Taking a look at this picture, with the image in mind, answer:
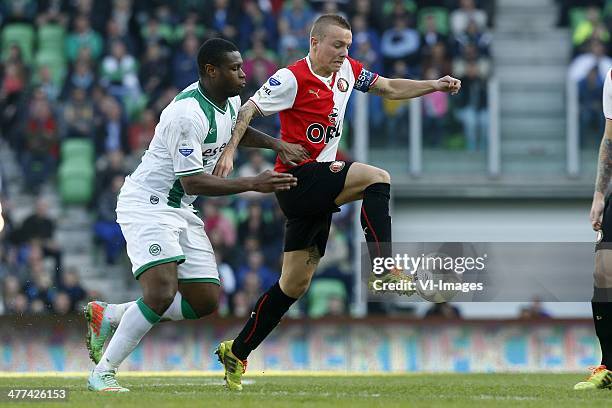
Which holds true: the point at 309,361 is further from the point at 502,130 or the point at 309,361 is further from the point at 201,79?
the point at 201,79

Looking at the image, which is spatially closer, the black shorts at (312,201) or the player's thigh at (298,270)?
the black shorts at (312,201)

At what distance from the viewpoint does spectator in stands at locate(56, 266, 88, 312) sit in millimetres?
16078

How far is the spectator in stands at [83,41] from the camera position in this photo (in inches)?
769

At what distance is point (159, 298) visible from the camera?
9.23 metres

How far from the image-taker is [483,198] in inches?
742

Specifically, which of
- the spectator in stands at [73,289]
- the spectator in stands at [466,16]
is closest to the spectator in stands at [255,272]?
the spectator in stands at [73,289]

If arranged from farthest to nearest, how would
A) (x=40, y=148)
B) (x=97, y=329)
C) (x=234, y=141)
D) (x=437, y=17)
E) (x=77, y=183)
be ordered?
1. (x=437, y=17)
2. (x=40, y=148)
3. (x=77, y=183)
4. (x=97, y=329)
5. (x=234, y=141)

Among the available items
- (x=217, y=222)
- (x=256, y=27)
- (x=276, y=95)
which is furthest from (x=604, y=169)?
(x=256, y=27)

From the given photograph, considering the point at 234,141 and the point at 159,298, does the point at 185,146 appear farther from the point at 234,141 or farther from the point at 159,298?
the point at 159,298

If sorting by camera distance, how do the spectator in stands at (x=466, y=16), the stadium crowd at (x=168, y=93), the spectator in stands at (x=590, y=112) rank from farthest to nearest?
the spectator in stands at (x=466, y=16) → the spectator in stands at (x=590, y=112) → the stadium crowd at (x=168, y=93)

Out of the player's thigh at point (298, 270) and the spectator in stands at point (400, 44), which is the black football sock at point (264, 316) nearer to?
the player's thigh at point (298, 270)

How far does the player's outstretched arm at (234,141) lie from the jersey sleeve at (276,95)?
0.06 m

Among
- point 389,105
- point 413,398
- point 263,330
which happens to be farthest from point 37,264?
point 413,398

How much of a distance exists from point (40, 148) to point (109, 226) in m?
1.72
